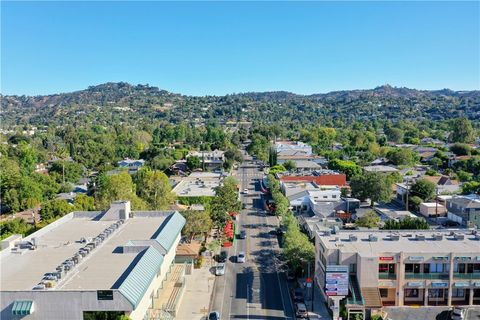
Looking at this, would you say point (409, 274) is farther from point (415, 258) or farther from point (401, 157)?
point (401, 157)

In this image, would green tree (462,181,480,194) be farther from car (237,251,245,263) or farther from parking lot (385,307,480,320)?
car (237,251,245,263)

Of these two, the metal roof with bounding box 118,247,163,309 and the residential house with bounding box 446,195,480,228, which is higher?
the metal roof with bounding box 118,247,163,309

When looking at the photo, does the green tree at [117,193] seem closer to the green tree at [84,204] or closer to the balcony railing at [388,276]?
the green tree at [84,204]

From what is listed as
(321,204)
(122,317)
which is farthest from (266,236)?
(122,317)

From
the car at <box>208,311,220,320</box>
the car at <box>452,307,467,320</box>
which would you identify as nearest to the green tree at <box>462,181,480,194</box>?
the car at <box>452,307,467,320</box>

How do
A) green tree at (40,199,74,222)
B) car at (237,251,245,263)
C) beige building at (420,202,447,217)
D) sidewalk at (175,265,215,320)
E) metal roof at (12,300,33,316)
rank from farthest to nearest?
beige building at (420,202,447,217)
green tree at (40,199,74,222)
car at (237,251,245,263)
sidewalk at (175,265,215,320)
metal roof at (12,300,33,316)

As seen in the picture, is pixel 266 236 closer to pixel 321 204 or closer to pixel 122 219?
pixel 321 204

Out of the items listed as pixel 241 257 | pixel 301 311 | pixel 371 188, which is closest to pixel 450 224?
pixel 371 188

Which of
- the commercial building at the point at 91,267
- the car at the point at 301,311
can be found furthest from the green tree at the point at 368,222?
the commercial building at the point at 91,267
